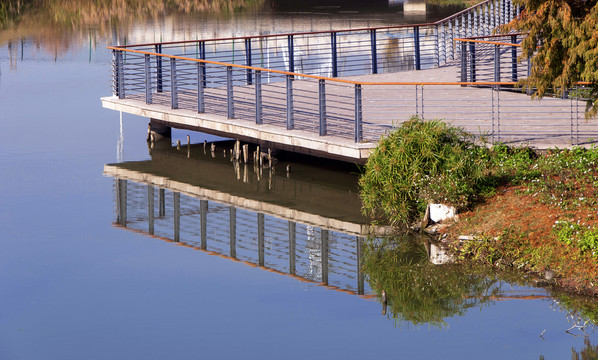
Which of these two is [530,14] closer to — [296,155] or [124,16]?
[296,155]

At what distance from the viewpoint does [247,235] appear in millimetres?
14641

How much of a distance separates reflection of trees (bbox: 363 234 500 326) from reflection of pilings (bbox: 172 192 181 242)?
271cm

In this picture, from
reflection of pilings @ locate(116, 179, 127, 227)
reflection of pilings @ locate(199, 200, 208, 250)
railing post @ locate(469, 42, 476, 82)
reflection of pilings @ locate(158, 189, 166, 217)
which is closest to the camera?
reflection of pilings @ locate(199, 200, 208, 250)

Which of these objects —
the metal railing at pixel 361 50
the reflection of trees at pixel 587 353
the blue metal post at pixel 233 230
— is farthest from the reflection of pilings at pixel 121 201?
the reflection of trees at pixel 587 353

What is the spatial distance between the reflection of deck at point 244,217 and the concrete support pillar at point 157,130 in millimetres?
1043

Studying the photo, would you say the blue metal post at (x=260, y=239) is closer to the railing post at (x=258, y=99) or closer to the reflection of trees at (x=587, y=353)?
the railing post at (x=258, y=99)

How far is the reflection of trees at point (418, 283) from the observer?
38.2 ft

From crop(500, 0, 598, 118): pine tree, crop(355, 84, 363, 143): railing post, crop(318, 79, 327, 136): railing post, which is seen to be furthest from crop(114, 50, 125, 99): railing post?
crop(500, 0, 598, 118): pine tree

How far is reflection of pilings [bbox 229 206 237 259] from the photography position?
45.9 ft

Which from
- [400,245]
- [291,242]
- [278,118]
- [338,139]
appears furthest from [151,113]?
[400,245]

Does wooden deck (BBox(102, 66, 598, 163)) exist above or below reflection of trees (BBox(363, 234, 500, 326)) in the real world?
above

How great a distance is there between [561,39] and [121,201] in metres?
7.56

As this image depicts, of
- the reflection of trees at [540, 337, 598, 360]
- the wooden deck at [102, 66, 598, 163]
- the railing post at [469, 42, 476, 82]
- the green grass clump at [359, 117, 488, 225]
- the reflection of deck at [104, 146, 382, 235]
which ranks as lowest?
the reflection of trees at [540, 337, 598, 360]

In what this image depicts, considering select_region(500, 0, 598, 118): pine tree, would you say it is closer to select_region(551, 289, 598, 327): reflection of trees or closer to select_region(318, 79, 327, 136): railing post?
select_region(551, 289, 598, 327): reflection of trees
